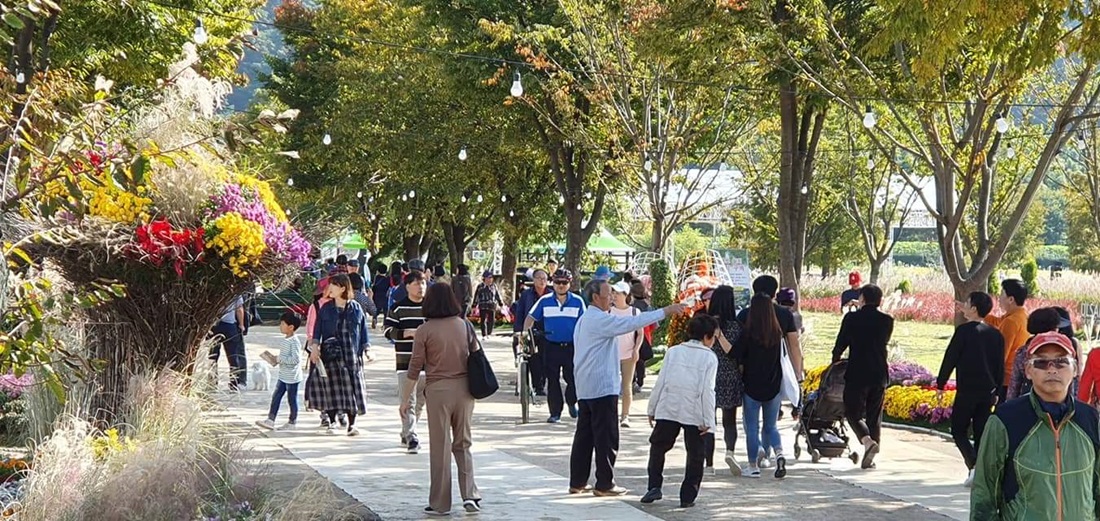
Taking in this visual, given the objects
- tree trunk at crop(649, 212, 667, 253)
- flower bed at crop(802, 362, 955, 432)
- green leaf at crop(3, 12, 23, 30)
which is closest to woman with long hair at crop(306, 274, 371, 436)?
flower bed at crop(802, 362, 955, 432)

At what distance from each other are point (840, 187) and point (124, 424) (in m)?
45.2

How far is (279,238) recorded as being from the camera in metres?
10.1

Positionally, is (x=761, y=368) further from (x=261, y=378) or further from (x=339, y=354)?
(x=261, y=378)

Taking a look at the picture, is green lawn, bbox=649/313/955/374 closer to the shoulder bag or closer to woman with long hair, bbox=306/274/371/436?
woman with long hair, bbox=306/274/371/436

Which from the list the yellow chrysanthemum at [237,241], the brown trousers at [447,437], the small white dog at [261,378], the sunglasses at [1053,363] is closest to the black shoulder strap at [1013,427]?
the sunglasses at [1053,363]

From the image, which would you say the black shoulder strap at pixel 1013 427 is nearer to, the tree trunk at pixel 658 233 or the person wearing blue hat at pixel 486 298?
the tree trunk at pixel 658 233

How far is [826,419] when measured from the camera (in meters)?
12.8

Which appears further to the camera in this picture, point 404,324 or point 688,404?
point 404,324

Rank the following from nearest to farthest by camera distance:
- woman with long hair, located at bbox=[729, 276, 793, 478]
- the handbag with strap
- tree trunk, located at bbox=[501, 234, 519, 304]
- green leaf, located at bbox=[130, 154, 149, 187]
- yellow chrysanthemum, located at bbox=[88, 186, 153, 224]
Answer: green leaf, located at bbox=[130, 154, 149, 187] → yellow chrysanthemum, located at bbox=[88, 186, 153, 224] → woman with long hair, located at bbox=[729, 276, 793, 478] → the handbag with strap → tree trunk, located at bbox=[501, 234, 519, 304]

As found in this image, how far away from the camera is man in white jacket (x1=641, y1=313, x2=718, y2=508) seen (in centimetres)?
1039

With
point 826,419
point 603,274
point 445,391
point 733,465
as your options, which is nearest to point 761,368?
point 733,465

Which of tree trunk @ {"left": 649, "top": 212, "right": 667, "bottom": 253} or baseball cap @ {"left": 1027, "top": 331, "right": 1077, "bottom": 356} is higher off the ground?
tree trunk @ {"left": 649, "top": 212, "right": 667, "bottom": 253}

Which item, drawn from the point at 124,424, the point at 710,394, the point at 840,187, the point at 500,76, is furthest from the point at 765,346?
the point at 840,187

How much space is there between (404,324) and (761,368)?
3.90m
